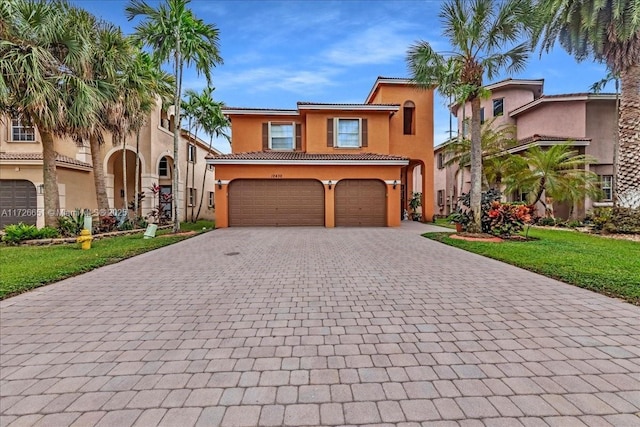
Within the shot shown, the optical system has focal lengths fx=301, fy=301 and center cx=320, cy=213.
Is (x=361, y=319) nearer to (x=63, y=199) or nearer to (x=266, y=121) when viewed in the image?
(x=266, y=121)

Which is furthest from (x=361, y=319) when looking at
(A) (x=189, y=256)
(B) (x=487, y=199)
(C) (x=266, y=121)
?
(C) (x=266, y=121)

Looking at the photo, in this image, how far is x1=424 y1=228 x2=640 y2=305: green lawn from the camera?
17.0 ft

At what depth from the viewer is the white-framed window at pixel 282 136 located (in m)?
19.4

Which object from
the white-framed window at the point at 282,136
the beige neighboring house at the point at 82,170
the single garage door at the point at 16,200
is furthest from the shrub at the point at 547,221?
the single garage door at the point at 16,200

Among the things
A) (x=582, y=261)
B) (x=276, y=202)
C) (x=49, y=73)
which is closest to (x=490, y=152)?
(x=276, y=202)

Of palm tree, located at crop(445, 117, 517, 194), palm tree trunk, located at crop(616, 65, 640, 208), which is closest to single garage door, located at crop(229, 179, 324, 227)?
palm tree, located at crop(445, 117, 517, 194)

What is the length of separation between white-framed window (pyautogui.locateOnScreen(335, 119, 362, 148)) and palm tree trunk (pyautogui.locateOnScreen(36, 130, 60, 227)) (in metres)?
13.7

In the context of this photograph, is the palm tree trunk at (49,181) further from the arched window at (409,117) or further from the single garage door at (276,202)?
the arched window at (409,117)

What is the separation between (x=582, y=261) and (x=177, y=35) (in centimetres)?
1583

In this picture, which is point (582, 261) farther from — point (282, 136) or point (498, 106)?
point (498, 106)

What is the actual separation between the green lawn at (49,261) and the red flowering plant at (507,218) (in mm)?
12247

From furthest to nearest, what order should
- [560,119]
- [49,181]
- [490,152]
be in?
[490,152]
[560,119]
[49,181]

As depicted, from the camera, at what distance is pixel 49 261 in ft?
25.0

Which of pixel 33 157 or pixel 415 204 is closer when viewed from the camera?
pixel 33 157
